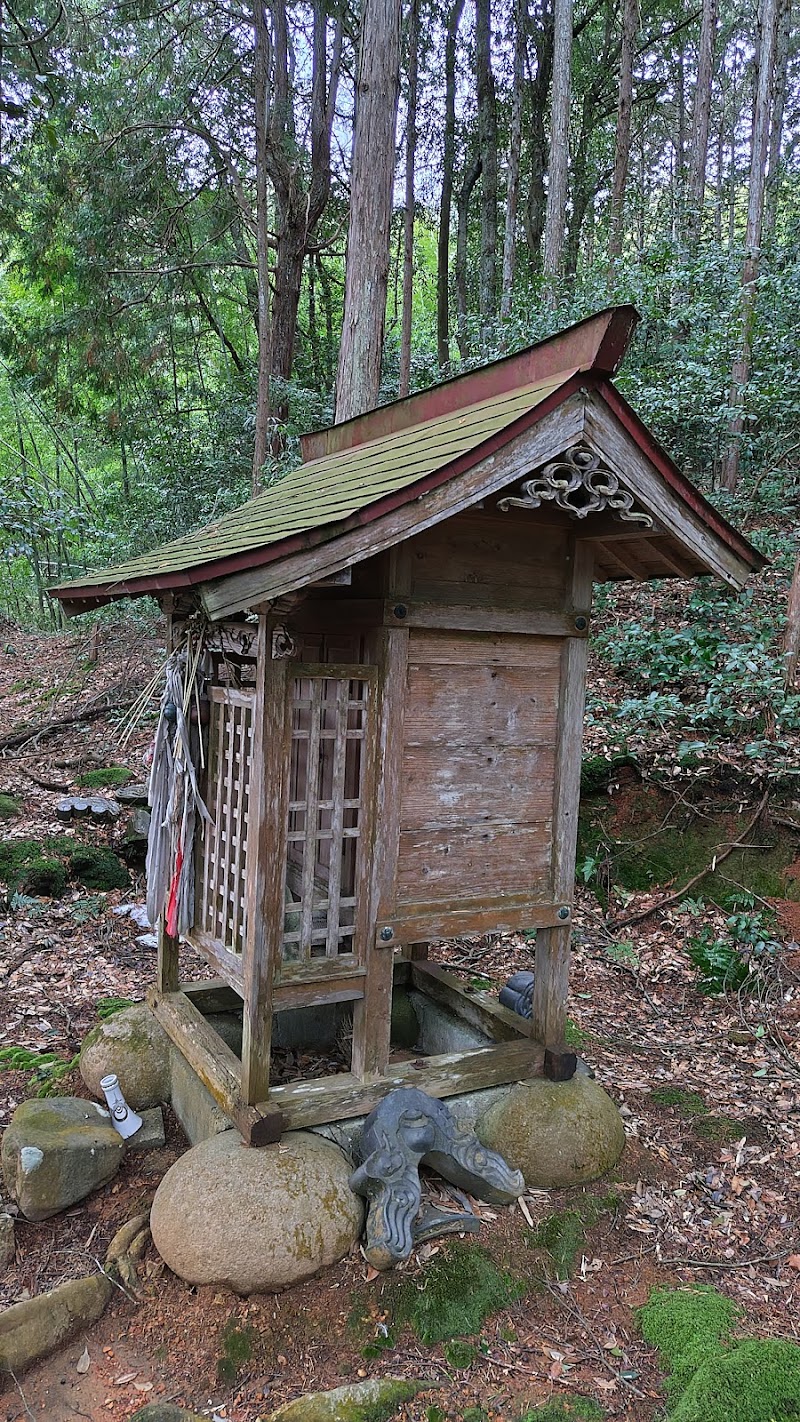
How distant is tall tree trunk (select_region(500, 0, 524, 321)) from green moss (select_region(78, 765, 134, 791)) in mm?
9227

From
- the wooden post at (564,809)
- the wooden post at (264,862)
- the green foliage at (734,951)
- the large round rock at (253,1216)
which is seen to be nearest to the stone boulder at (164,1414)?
the large round rock at (253,1216)

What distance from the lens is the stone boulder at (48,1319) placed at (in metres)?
3.05

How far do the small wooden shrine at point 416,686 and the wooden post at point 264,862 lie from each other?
1 centimetres

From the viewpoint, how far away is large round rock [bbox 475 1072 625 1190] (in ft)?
12.8

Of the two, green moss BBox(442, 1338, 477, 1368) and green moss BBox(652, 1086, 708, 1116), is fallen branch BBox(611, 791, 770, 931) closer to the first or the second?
green moss BBox(652, 1086, 708, 1116)

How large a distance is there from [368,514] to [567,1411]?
320 centimetres

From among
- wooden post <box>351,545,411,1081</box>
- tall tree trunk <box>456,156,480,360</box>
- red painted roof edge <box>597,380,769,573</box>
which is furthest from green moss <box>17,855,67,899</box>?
tall tree trunk <box>456,156,480,360</box>

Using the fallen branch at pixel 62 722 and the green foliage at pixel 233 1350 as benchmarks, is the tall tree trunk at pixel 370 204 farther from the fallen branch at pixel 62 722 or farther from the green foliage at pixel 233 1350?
the green foliage at pixel 233 1350

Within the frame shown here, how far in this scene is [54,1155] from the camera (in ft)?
12.3

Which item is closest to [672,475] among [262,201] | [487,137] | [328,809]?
[328,809]

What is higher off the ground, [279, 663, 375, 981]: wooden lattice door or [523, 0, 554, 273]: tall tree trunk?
[523, 0, 554, 273]: tall tree trunk

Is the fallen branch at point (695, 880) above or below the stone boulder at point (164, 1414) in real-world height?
above

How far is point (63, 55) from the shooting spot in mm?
10359

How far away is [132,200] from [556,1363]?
14335 millimetres
